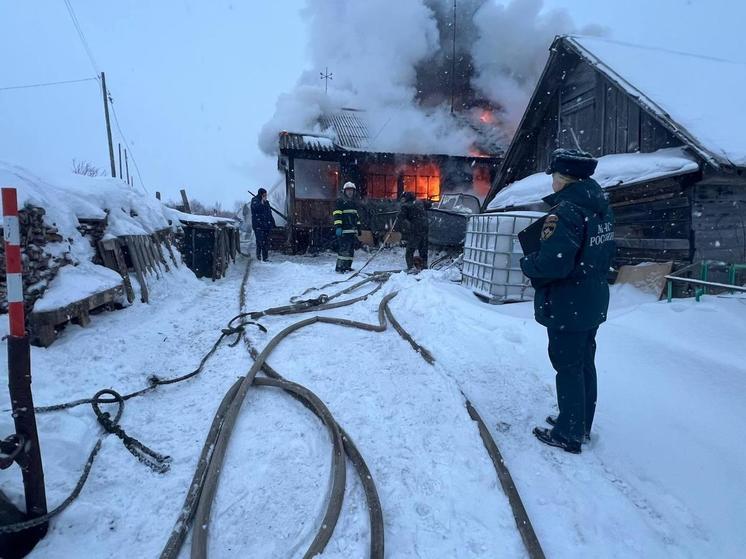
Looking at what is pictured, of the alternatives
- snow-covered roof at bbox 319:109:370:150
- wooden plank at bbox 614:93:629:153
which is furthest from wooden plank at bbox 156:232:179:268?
snow-covered roof at bbox 319:109:370:150

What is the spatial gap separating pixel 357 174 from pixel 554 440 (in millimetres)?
16236

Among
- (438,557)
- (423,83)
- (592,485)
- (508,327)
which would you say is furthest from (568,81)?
(423,83)

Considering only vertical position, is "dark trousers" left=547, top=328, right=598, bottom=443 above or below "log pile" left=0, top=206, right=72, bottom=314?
below

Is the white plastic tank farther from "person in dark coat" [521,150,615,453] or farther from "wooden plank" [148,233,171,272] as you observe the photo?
"wooden plank" [148,233,171,272]

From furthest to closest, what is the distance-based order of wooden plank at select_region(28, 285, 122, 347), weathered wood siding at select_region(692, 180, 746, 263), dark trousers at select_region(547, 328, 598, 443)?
weathered wood siding at select_region(692, 180, 746, 263) < wooden plank at select_region(28, 285, 122, 347) < dark trousers at select_region(547, 328, 598, 443)

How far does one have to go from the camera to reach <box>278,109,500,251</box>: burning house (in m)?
16.7

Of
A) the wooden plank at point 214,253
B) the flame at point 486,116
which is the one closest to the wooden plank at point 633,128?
the wooden plank at point 214,253

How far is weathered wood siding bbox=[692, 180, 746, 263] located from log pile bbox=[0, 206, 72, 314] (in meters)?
8.49

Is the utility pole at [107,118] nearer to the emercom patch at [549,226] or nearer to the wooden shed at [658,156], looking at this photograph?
the wooden shed at [658,156]

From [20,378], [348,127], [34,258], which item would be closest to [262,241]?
[34,258]

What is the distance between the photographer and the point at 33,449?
1.95 meters

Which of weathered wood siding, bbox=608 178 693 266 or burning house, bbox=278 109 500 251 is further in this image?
burning house, bbox=278 109 500 251

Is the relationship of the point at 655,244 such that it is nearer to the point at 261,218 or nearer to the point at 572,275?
the point at 572,275

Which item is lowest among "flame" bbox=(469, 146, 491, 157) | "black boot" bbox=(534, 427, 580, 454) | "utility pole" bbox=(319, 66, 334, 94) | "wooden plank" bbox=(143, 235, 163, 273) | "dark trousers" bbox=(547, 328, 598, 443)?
"black boot" bbox=(534, 427, 580, 454)
